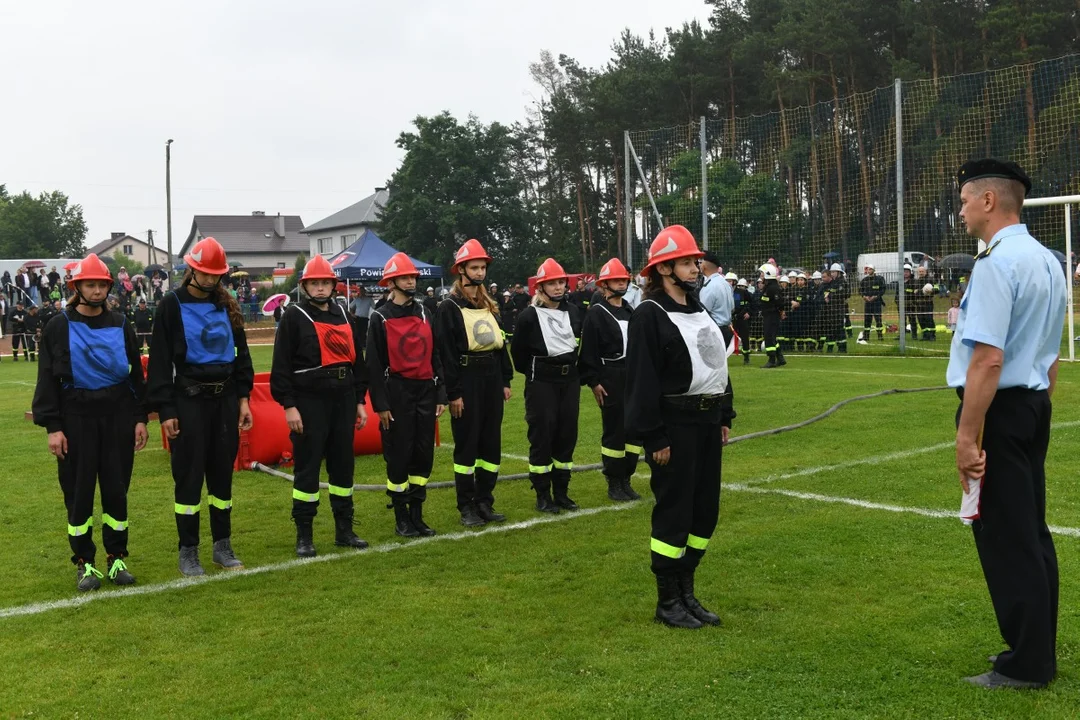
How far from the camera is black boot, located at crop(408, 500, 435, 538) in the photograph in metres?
7.78

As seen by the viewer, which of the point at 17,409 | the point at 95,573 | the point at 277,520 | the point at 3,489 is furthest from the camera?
the point at 17,409

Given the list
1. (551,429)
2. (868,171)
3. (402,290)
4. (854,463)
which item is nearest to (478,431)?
(551,429)

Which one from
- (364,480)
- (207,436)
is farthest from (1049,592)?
(364,480)

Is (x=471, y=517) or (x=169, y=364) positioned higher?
(x=169, y=364)

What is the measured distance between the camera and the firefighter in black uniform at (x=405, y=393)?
776 centimetres

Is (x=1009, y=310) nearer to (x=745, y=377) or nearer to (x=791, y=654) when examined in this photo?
(x=791, y=654)

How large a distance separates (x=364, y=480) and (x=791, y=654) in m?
5.88

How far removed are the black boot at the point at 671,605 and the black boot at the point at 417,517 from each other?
8.93 ft

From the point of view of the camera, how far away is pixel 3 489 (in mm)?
9977

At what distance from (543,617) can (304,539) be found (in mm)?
2419

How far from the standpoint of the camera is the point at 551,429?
852 centimetres

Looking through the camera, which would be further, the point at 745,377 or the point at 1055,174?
the point at 1055,174

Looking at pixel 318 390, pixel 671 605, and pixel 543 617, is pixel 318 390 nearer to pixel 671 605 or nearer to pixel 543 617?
pixel 543 617

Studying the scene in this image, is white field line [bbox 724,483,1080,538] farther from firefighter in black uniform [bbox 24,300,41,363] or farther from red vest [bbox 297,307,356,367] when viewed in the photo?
firefighter in black uniform [bbox 24,300,41,363]
